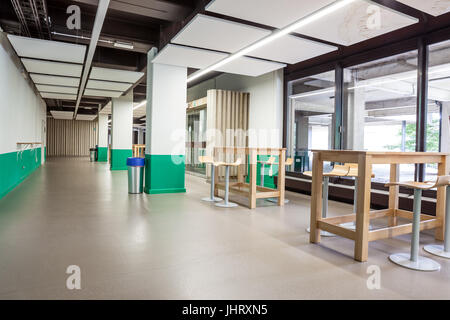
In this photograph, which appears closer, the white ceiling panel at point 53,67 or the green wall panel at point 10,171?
the green wall panel at point 10,171

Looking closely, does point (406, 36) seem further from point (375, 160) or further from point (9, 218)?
point (9, 218)

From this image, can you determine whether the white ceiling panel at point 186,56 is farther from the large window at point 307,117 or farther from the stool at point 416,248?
the stool at point 416,248

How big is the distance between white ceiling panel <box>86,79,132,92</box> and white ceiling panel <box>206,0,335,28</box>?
19.1 ft

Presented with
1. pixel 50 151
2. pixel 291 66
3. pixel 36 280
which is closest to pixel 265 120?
pixel 291 66

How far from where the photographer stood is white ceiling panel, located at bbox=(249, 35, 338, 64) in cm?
490

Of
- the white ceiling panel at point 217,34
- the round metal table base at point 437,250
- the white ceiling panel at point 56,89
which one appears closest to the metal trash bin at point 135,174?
the white ceiling panel at point 217,34

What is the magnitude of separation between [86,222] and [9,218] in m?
1.15

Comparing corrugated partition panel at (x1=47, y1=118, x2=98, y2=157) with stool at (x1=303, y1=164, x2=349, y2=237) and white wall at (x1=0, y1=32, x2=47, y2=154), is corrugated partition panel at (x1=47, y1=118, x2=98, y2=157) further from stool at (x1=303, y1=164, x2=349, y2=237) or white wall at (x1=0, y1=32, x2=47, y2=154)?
stool at (x1=303, y1=164, x2=349, y2=237)

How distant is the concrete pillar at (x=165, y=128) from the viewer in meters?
6.56

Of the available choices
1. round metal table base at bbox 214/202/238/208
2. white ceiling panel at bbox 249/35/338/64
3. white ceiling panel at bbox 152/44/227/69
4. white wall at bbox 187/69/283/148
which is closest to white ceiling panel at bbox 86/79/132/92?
white ceiling panel at bbox 152/44/227/69

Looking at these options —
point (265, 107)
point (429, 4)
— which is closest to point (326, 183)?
point (429, 4)

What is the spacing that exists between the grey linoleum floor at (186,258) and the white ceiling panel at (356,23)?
2828 mm

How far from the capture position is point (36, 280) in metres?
2.33

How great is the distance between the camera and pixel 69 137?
24.2 m
